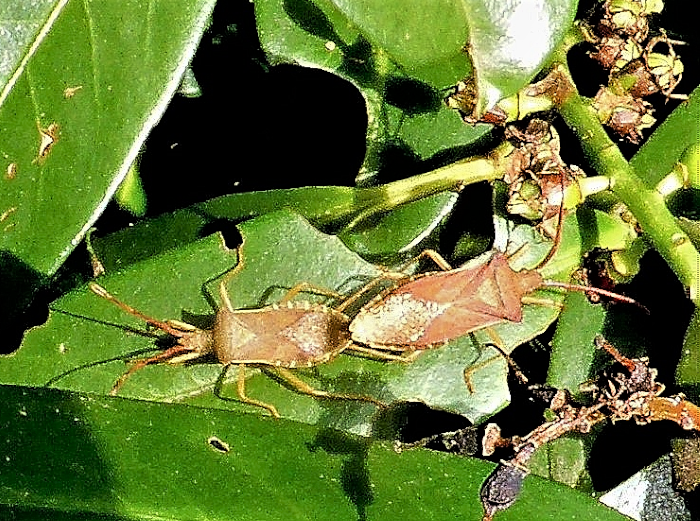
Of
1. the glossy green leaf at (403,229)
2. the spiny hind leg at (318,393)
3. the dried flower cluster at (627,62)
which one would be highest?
the dried flower cluster at (627,62)

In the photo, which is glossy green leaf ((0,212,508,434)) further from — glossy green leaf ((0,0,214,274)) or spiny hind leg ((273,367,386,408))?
glossy green leaf ((0,0,214,274))

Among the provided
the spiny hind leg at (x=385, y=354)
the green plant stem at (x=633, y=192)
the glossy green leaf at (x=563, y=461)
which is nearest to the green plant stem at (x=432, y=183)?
the green plant stem at (x=633, y=192)

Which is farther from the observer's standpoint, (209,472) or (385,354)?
(385,354)

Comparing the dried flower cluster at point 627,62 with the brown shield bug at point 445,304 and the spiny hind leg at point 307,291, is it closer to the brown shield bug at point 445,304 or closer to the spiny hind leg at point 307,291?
the brown shield bug at point 445,304

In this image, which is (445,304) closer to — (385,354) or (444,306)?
(444,306)

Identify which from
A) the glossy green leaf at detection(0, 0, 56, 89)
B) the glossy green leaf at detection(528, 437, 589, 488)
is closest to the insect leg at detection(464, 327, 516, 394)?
the glossy green leaf at detection(528, 437, 589, 488)

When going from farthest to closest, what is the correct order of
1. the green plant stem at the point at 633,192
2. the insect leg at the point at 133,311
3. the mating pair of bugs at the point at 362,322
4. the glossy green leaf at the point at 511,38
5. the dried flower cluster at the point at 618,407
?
the mating pair of bugs at the point at 362,322, the insect leg at the point at 133,311, the green plant stem at the point at 633,192, the dried flower cluster at the point at 618,407, the glossy green leaf at the point at 511,38

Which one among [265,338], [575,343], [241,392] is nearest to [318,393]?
[241,392]

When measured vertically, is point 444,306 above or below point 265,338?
above
